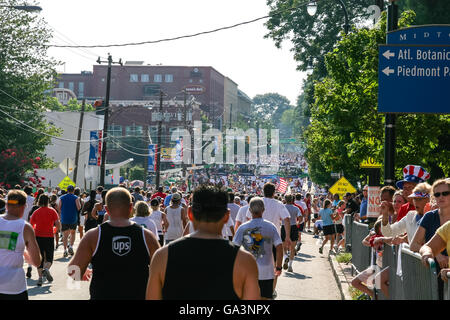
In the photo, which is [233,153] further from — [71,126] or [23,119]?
[23,119]

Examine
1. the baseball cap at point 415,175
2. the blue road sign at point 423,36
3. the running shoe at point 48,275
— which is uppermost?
the blue road sign at point 423,36

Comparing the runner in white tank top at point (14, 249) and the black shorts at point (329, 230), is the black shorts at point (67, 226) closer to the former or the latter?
the black shorts at point (329, 230)

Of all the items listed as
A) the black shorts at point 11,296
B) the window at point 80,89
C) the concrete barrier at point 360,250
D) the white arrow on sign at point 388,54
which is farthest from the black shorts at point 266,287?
the window at point 80,89

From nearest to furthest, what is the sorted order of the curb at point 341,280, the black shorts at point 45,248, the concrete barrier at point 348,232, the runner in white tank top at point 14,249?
the runner in white tank top at point 14,249
the curb at point 341,280
the black shorts at point 45,248
the concrete barrier at point 348,232

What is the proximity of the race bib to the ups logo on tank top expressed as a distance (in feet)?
6.41

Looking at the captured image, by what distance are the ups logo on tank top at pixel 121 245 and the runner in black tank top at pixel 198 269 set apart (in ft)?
5.93

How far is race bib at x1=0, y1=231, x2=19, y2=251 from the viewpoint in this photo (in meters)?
7.42

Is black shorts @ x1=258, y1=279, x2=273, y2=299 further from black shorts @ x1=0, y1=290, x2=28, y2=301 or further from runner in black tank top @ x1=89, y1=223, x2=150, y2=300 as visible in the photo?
runner in black tank top @ x1=89, y1=223, x2=150, y2=300

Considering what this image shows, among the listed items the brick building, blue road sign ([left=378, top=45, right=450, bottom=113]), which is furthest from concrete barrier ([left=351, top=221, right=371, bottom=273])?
the brick building

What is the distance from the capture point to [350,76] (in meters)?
21.1

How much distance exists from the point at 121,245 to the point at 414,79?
6960 millimetres

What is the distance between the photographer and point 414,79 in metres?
11.5

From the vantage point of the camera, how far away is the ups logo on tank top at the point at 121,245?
5930 millimetres
